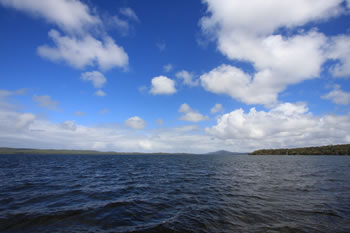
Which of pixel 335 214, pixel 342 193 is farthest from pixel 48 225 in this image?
pixel 342 193

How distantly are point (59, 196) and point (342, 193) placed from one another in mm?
30722

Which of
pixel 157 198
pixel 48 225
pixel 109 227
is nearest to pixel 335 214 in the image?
pixel 157 198

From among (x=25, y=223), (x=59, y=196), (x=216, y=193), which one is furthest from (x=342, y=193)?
(x=59, y=196)

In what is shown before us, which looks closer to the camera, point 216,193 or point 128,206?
point 128,206

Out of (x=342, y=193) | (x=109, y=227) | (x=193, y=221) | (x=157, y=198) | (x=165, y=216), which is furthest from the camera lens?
(x=342, y=193)

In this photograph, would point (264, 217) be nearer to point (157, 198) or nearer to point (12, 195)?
point (157, 198)

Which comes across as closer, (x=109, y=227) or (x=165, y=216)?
(x=109, y=227)

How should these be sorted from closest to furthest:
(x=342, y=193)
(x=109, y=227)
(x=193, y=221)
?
(x=109, y=227) < (x=193, y=221) < (x=342, y=193)

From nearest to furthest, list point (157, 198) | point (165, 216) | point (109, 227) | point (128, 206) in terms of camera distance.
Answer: point (109, 227)
point (165, 216)
point (128, 206)
point (157, 198)

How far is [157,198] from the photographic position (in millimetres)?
16891

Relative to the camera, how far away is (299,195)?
1750 cm

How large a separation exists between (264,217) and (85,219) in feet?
40.6

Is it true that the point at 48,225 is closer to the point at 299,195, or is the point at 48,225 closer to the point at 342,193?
the point at 299,195

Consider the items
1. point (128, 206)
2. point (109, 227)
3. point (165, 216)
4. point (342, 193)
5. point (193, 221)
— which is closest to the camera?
point (109, 227)
